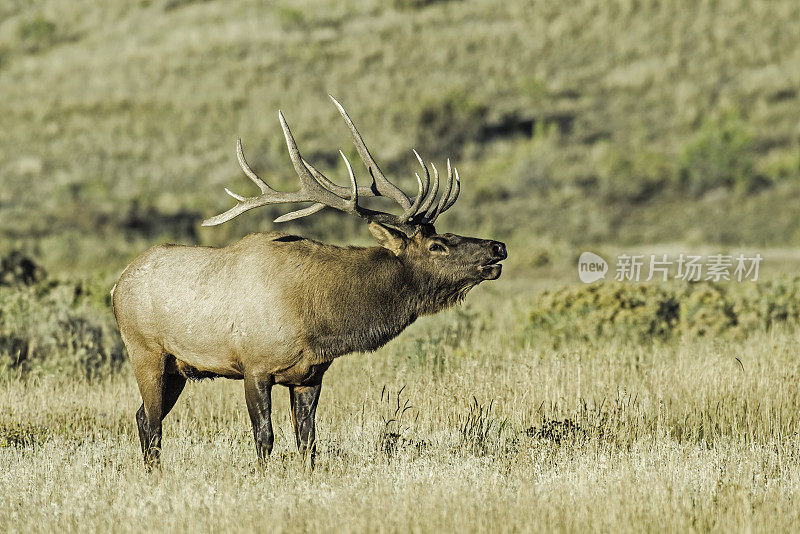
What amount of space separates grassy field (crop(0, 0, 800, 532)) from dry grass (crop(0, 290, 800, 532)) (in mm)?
37

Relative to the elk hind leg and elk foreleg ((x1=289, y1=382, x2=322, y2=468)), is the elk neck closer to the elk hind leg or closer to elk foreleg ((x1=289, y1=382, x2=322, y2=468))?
elk foreleg ((x1=289, y1=382, x2=322, y2=468))

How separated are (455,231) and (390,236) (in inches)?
797

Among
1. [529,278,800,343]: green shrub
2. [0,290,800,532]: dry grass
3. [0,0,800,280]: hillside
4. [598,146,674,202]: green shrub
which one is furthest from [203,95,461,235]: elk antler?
[598,146,674,202]: green shrub

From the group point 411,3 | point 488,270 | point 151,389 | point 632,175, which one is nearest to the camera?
point 488,270

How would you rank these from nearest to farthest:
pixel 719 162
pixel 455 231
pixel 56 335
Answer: pixel 56 335
pixel 455 231
pixel 719 162

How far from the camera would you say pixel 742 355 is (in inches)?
429

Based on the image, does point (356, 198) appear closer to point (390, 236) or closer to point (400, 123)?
point (390, 236)

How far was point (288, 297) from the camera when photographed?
296 inches

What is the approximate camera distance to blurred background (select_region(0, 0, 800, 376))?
27094 millimetres

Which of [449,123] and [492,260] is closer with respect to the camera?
[492,260]

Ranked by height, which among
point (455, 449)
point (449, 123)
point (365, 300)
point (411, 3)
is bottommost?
point (455, 449)

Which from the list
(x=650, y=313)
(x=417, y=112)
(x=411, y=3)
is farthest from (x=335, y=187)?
(x=411, y=3)

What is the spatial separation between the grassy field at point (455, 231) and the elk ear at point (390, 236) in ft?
4.71

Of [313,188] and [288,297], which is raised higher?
[313,188]
